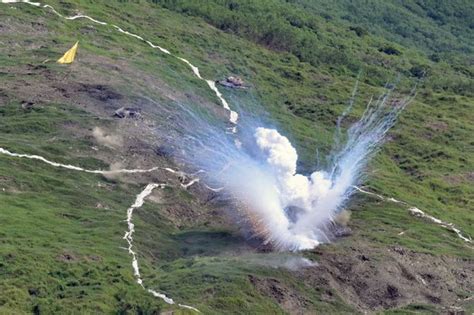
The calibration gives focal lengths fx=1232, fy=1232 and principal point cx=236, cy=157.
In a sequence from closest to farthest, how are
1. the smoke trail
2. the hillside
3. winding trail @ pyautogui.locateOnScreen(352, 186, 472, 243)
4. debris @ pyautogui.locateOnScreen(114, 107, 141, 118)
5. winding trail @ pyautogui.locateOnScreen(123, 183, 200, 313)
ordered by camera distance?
1. winding trail @ pyautogui.locateOnScreen(123, 183, 200, 313)
2. the hillside
3. the smoke trail
4. winding trail @ pyautogui.locateOnScreen(352, 186, 472, 243)
5. debris @ pyautogui.locateOnScreen(114, 107, 141, 118)

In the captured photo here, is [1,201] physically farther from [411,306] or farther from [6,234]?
[411,306]

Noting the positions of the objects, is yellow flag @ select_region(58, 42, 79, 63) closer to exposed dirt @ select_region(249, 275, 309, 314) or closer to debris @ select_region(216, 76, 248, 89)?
debris @ select_region(216, 76, 248, 89)

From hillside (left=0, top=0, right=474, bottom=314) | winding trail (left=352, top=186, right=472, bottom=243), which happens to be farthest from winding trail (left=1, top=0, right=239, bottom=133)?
winding trail (left=352, top=186, right=472, bottom=243)

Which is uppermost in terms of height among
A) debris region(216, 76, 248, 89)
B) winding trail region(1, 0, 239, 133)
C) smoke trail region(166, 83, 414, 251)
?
smoke trail region(166, 83, 414, 251)

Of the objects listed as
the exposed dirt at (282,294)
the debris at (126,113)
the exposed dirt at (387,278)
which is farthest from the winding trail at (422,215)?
the exposed dirt at (282,294)

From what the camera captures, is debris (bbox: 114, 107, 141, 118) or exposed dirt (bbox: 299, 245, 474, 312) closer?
exposed dirt (bbox: 299, 245, 474, 312)

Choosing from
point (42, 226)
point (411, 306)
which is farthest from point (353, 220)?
point (42, 226)

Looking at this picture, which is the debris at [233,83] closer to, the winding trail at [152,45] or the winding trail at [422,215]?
the winding trail at [152,45]
